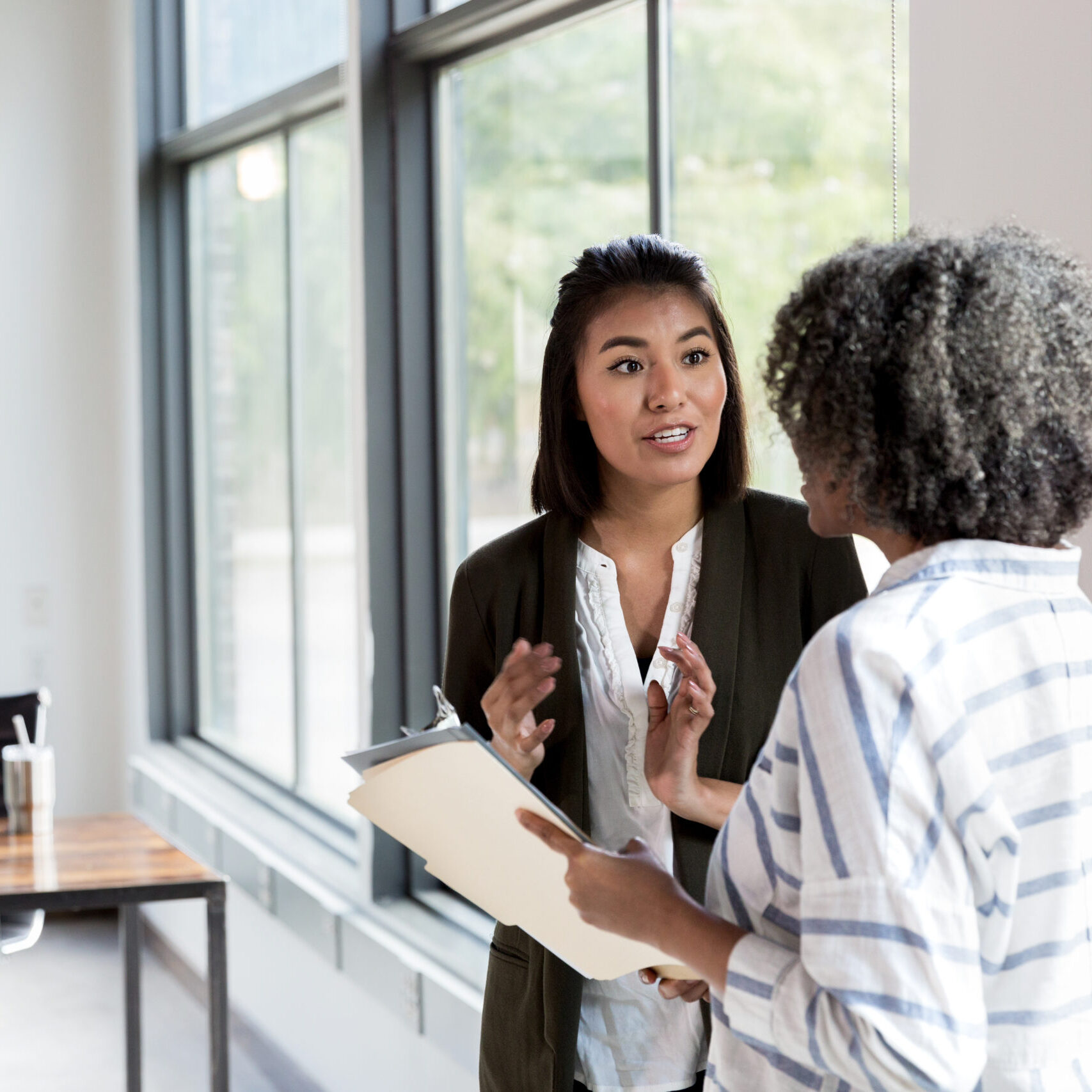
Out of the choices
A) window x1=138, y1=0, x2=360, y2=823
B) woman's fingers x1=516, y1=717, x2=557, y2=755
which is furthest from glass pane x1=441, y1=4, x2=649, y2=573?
woman's fingers x1=516, y1=717, x2=557, y2=755

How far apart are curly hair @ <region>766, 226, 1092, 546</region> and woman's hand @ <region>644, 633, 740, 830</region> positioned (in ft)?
1.52

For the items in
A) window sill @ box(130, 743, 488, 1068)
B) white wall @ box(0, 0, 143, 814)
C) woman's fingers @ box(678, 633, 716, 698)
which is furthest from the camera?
white wall @ box(0, 0, 143, 814)

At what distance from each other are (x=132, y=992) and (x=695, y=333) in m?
2.27

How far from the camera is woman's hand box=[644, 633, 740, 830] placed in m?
1.34

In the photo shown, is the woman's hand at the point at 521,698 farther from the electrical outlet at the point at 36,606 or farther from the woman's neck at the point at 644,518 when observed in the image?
the electrical outlet at the point at 36,606

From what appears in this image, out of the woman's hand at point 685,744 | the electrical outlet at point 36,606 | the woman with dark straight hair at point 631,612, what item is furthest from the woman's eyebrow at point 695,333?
the electrical outlet at point 36,606

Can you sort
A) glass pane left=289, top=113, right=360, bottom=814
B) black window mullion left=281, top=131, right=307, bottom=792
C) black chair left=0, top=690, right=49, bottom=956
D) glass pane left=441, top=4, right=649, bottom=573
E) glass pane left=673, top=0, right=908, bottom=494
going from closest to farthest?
glass pane left=673, top=0, right=908, bottom=494
glass pane left=441, top=4, right=649, bottom=573
black chair left=0, top=690, right=49, bottom=956
glass pane left=289, top=113, right=360, bottom=814
black window mullion left=281, top=131, right=307, bottom=792

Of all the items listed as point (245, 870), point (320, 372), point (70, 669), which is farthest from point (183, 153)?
→ point (245, 870)

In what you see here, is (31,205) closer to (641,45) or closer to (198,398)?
(198,398)

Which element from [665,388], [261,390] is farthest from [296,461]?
[665,388]

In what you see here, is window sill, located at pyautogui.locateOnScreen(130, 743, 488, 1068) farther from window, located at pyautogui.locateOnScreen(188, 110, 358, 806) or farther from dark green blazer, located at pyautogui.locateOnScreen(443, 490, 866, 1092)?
dark green blazer, located at pyautogui.locateOnScreen(443, 490, 866, 1092)

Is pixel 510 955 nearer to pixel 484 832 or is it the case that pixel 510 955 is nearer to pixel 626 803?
pixel 626 803

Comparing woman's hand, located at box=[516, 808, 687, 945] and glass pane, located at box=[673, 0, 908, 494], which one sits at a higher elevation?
glass pane, located at box=[673, 0, 908, 494]

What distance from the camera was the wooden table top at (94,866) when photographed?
7.92 feet
